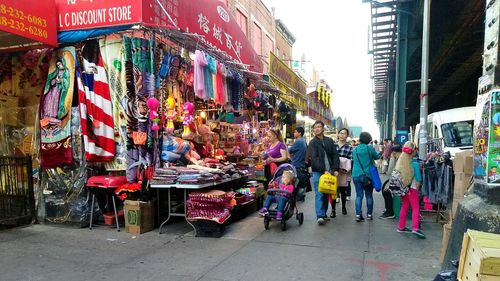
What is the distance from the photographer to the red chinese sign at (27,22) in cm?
595

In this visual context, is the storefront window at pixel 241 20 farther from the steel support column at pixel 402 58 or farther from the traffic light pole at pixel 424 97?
the traffic light pole at pixel 424 97

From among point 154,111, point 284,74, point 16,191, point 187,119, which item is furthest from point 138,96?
point 284,74

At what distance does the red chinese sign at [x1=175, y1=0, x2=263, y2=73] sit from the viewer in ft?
25.0

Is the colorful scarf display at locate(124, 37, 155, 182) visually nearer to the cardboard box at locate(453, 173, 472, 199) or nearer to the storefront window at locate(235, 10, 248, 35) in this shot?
the cardboard box at locate(453, 173, 472, 199)

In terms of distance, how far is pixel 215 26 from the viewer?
9.03 m

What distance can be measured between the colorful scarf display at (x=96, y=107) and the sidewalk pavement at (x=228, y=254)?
151 centimetres

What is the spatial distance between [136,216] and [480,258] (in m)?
5.36

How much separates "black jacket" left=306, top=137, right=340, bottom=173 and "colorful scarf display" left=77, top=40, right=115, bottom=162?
12.2 feet

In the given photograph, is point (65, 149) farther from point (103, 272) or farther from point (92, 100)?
point (103, 272)

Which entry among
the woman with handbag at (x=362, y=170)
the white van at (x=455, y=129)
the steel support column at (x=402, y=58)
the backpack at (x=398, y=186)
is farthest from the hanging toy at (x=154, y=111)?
the steel support column at (x=402, y=58)

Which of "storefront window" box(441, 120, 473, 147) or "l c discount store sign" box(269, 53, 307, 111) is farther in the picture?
"l c discount store sign" box(269, 53, 307, 111)

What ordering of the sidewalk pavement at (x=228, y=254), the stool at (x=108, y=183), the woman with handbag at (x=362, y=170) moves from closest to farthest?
1. the sidewalk pavement at (x=228, y=254)
2. the stool at (x=108, y=183)
3. the woman with handbag at (x=362, y=170)

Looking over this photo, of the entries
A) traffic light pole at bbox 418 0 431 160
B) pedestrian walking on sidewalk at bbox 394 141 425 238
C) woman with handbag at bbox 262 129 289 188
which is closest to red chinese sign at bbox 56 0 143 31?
woman with handbag at bbox 262 129 289 188

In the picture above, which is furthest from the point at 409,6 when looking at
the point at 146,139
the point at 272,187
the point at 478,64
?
the point at 146,139
